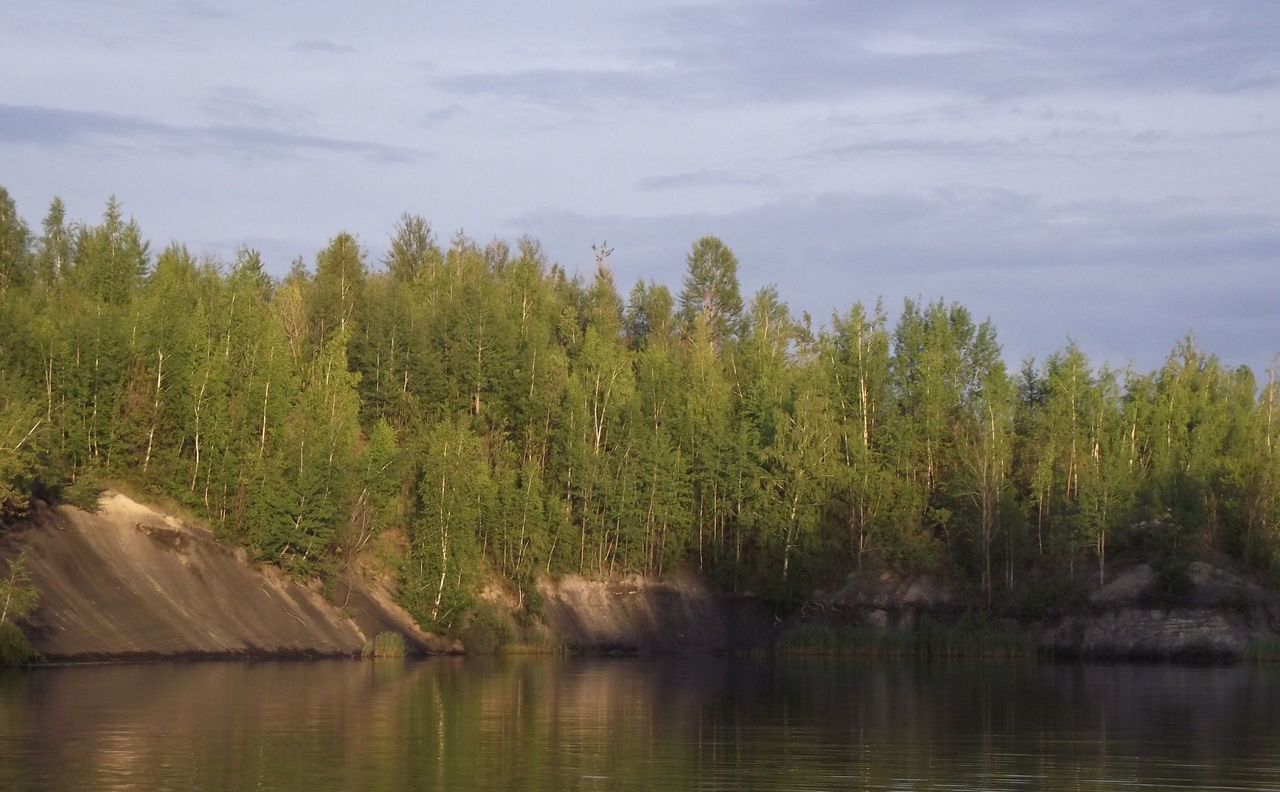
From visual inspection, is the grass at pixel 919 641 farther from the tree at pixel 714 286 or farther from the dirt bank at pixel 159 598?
the tree at pixel 714 286

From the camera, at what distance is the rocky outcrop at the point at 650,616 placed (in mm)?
82062

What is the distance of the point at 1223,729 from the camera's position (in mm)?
38625

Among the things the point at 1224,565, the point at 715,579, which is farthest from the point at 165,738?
the point at 1224,565

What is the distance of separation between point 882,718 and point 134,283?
63.1 m

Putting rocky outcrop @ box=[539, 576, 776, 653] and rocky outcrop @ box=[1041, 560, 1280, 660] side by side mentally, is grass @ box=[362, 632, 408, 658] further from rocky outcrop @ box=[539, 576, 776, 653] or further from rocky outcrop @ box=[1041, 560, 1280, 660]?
rocky outcrop @ box=[1041, 560, 1280, 660]

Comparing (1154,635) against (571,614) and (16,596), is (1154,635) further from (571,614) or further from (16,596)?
(16,596)

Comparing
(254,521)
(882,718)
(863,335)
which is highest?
(863,335)

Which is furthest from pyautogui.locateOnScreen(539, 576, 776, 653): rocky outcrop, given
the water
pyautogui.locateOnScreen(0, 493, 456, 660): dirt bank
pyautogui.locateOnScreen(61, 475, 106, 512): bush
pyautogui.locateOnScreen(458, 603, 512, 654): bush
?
pyautogui.locateOnScreen(61, 475, 106, 512): bush

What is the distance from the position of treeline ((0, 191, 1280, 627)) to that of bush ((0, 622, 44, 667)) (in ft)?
60.1

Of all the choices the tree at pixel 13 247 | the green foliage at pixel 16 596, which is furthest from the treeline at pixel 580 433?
the green foliage at pixel 16 596

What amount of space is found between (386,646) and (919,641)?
30792mm

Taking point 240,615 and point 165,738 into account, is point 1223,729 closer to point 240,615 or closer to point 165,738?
point 165,738

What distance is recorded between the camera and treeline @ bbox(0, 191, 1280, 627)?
72.4 m

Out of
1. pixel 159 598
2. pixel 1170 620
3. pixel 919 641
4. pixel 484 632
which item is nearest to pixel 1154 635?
pixel 1170 620
